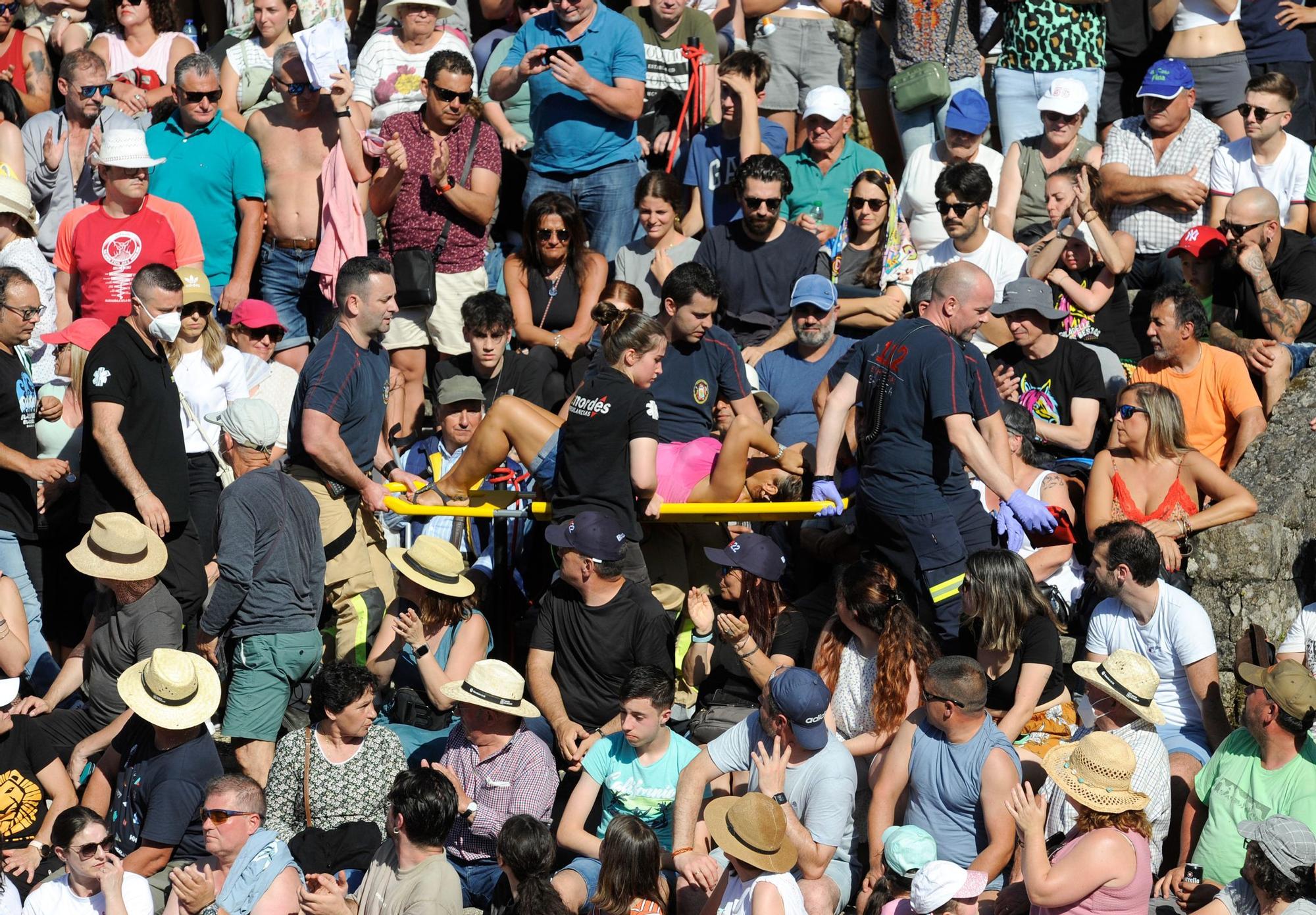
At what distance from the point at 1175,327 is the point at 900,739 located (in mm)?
3104

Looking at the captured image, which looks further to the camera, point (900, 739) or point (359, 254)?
point (359, 254)

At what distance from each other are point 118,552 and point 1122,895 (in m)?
4.08

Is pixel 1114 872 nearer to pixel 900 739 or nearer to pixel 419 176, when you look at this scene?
pixel 900 739

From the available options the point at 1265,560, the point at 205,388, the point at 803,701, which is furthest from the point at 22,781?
the point at 1265,560

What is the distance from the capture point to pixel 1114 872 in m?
5.45

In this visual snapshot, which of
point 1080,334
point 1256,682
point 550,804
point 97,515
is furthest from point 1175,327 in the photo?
point 97,515

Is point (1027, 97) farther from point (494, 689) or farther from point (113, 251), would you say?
point (494, 689)

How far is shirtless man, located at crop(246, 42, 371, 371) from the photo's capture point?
951 cm

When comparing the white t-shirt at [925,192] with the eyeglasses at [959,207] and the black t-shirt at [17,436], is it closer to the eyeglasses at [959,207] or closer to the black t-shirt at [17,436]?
the eyeglasses at [959,207]

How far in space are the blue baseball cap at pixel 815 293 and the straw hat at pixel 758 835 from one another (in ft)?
11.7

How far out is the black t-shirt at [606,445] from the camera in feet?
24.0

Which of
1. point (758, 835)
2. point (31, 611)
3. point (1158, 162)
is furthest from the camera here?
point (1158, 162)

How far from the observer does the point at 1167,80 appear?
379 inches

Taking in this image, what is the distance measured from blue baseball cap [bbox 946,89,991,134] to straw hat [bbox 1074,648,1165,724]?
427 centimetres
